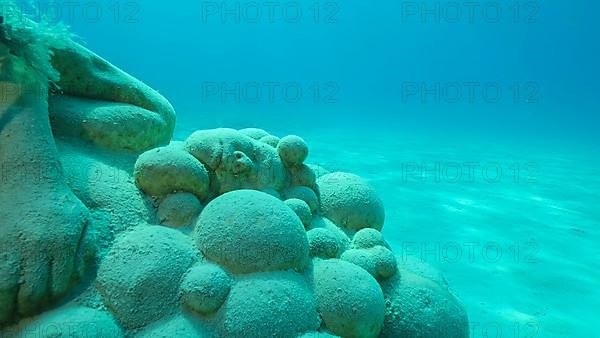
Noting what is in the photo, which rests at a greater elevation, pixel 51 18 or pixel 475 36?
pixel 475 36

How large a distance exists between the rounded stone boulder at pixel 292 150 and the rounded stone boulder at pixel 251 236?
3.27 ft

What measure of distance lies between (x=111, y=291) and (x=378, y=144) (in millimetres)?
16097

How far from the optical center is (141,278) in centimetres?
230

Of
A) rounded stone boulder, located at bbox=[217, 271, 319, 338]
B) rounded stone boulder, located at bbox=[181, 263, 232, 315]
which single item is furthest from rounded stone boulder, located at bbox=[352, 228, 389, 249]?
rounded stone boulder, located at bbox=[181, 263, 232, 315]

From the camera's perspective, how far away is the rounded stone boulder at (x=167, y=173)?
112 inches

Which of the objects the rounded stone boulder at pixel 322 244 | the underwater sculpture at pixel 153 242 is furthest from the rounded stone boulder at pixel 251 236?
the rounded stone boulder at pixel 322 244

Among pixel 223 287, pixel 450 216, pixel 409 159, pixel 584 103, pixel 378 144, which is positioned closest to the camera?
pixel 223 287

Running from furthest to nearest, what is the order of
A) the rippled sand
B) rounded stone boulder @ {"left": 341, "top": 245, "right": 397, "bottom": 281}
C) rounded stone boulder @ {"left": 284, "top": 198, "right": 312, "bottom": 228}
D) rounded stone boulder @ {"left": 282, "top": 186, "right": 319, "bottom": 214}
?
the rippled sand < rounded stone boulder @ {"left": 282, "top": 186, "right": 319, "bottom": 214} < rounded stone boulder @ {"left": 284, "top": 198, "right": 312, "bottom": 228} < rounded stone boulder @ {"left": 341, "top": 245, "right": 397, "bottom": 281}

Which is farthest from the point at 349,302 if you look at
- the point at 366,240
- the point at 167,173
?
the point at 167,173

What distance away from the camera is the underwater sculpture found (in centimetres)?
222

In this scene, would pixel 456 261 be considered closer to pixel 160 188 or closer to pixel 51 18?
pixel 160 188

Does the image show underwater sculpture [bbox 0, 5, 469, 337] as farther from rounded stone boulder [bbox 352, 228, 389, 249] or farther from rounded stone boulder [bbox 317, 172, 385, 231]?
rounded stone boulder [bbox 317, 172, 385, 231]

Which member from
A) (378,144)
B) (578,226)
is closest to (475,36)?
(378,144)

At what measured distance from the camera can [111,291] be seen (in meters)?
2.30
